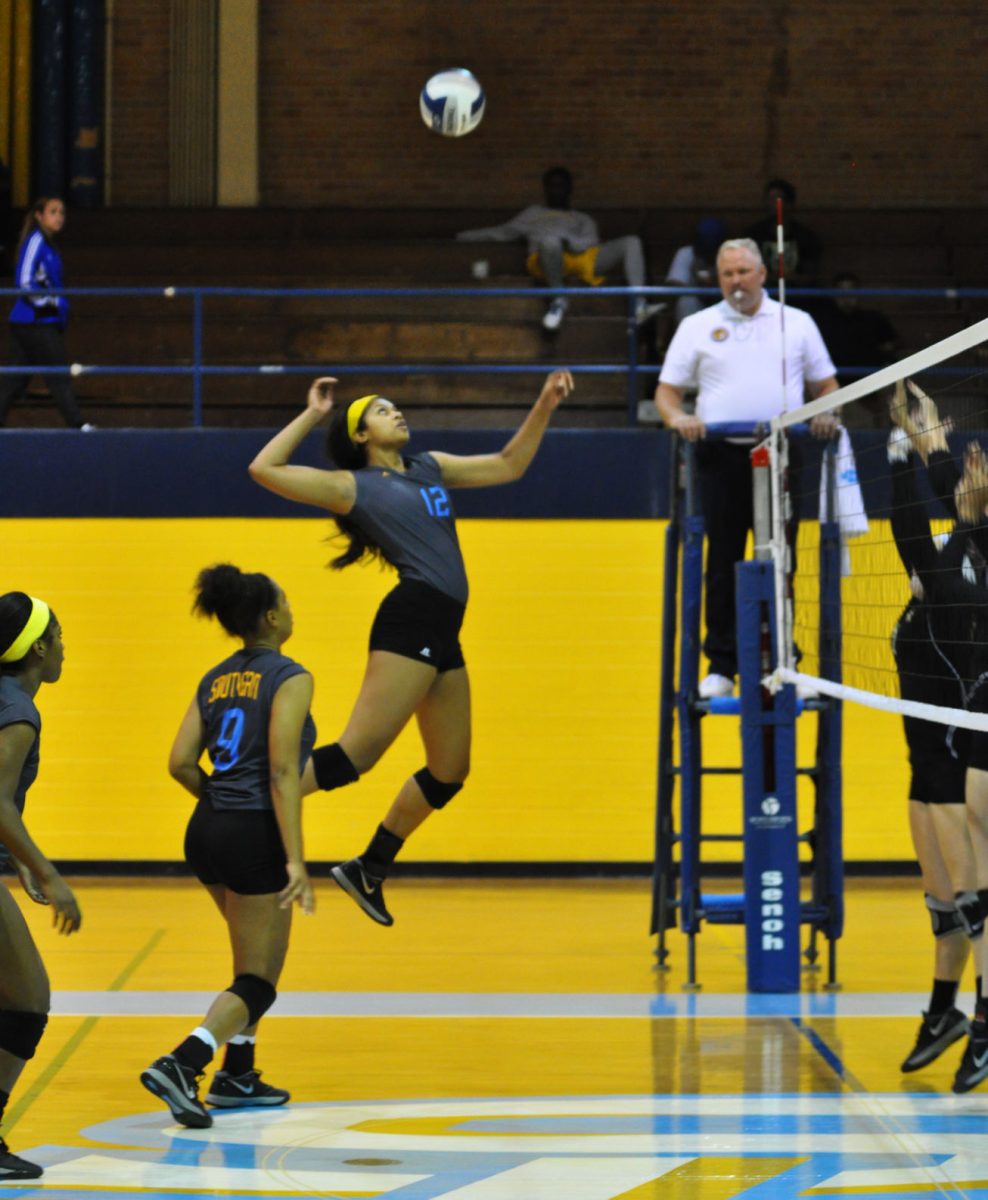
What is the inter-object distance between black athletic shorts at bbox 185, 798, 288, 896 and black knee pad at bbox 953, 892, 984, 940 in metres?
2.31

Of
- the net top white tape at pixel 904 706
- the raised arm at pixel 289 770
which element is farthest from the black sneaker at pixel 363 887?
the net top white tape at pixel 904 706

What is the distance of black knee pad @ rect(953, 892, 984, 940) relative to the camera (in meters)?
6.40

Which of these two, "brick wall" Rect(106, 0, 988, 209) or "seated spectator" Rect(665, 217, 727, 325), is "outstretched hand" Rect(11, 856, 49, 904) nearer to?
"seated spectator" Rect(665, 217, 727, 325)

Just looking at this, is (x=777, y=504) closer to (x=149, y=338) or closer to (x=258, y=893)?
(x=258, y=893)

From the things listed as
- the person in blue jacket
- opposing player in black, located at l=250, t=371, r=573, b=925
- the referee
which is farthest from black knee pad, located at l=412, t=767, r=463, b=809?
the person in blue jacket

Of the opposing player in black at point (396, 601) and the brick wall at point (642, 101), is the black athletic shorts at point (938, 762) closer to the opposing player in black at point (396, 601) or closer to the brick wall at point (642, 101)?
the opposing player in black at point (396, 601)

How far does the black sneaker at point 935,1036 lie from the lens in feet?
21.6

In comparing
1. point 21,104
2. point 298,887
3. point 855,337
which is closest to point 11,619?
point 298,887

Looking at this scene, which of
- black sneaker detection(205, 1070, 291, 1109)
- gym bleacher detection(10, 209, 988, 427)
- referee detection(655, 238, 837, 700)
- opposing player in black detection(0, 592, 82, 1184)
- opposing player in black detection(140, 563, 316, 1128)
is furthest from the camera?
gym bleacher detection(10, 209, 988, 427)

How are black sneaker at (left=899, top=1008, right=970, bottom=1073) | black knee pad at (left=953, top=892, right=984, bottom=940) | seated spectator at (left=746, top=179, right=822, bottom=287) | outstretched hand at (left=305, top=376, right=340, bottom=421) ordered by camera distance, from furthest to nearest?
seated spectator at (left=746, top=179, right=822, bottom=287) → outstretched hand at (left=305, top=376, right=340, bottom=421) → black sneaker at (left=899, top=1008, right=970, bottom=1073) → black knee pad at (left=953, top=892, right=984, bottom=940)

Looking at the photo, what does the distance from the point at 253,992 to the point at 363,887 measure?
134 centimetres

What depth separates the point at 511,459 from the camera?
7391mm

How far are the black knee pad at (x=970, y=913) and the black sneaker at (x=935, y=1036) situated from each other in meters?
0.37

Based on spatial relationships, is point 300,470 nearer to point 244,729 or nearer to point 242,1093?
point 244,729
